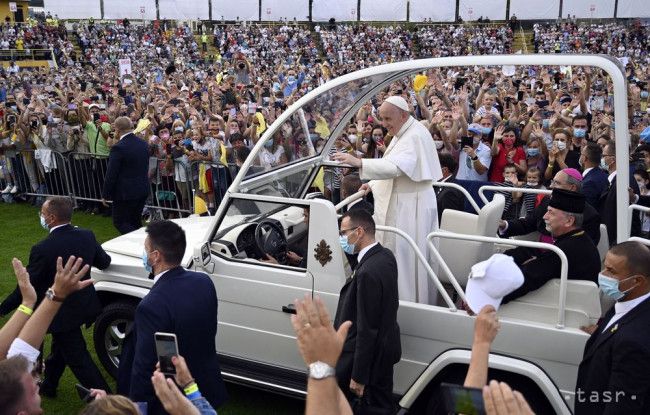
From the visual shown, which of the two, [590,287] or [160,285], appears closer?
[160,285]

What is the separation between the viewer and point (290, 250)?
509 cm

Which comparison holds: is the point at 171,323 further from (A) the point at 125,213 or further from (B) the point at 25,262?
(B) the point at 25,262


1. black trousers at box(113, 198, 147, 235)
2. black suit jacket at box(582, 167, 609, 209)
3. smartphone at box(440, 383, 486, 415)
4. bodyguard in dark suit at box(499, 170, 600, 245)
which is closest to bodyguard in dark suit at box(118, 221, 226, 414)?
smartphone at box(440, 383, 486, 415)

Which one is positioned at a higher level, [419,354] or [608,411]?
[608,411]

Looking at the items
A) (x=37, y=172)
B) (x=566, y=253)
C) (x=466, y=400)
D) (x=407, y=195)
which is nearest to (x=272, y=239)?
(x=407, y=195)

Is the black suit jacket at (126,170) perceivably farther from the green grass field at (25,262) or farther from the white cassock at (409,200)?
the white cassock at (409,200)

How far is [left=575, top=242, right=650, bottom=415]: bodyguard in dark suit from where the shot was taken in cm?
283

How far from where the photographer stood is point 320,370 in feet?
6.86

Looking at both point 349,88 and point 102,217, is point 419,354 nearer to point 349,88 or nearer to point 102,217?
point 349,88

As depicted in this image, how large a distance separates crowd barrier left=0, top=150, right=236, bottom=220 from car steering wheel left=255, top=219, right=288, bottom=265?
4.18 m

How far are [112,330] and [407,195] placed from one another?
9.04ft

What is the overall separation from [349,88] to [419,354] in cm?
218

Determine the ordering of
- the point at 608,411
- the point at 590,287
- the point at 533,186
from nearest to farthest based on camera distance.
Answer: the point at 608,411, the point at 590,287, the point at 533,186

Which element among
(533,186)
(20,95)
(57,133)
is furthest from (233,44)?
(533,186)
